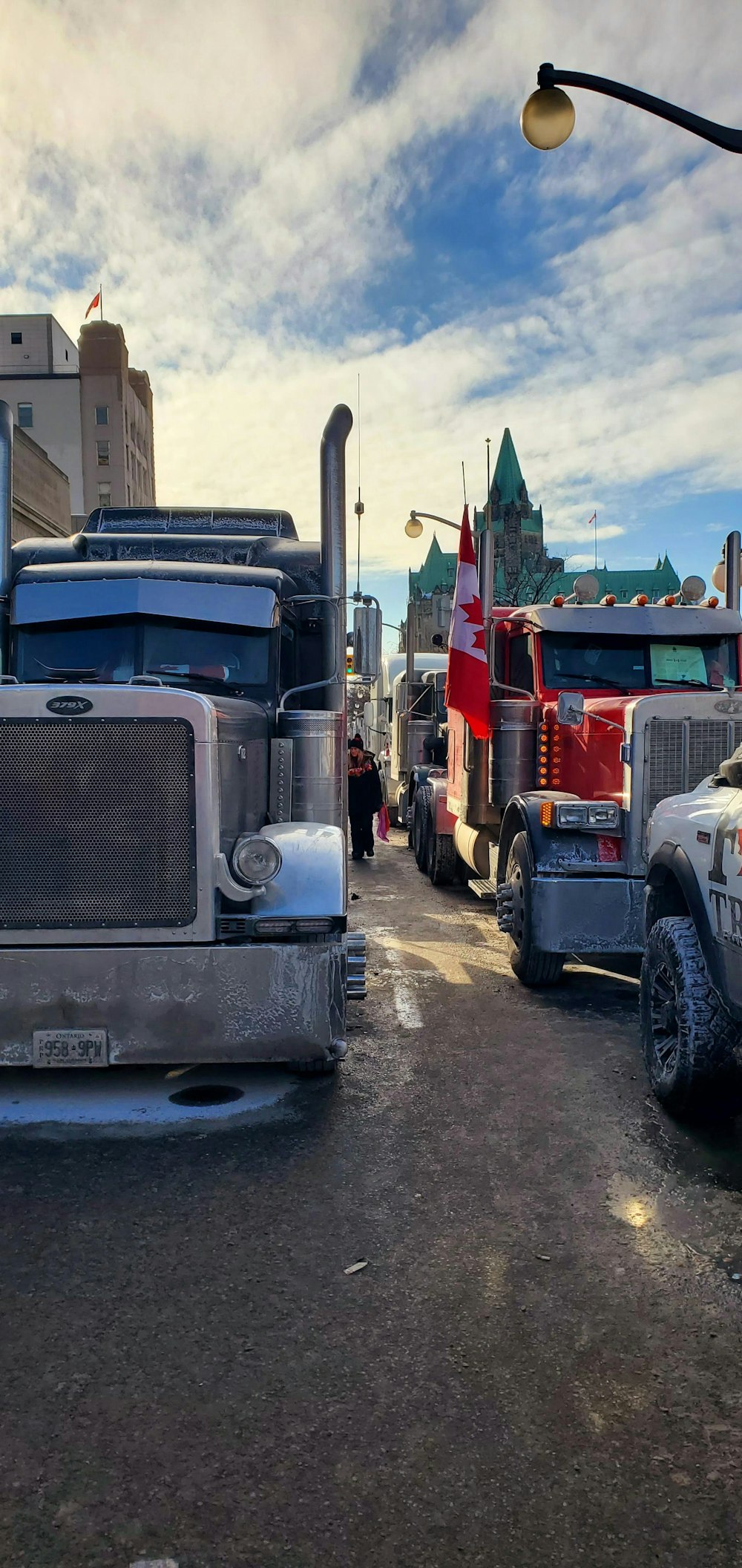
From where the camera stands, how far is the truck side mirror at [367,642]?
8.12 meters

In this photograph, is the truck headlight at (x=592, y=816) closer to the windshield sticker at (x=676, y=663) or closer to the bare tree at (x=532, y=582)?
the windshield sticker at (x=676, y=663)

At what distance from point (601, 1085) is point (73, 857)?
2.97 metres

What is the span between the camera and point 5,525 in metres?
7.39

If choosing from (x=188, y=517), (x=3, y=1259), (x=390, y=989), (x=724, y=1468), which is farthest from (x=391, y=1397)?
(x=188, y=517)

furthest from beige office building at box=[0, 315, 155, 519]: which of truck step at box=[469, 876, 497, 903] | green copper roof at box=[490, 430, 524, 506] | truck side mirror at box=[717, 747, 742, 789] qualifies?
truck side mirror at box=[717, 747, 742, 789]

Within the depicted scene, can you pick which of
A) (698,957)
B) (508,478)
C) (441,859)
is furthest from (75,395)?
(698,957)

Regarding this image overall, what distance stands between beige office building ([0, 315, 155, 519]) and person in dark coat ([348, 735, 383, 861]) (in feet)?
192

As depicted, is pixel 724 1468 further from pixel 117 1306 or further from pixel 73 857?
pixel 73 857

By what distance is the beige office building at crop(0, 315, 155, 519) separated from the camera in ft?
227

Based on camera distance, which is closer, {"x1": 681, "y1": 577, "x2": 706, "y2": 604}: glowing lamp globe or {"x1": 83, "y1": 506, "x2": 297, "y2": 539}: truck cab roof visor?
{"x1": 83, "y1": 506, "x2": 297, "y2": 539}: truck cab roof visor

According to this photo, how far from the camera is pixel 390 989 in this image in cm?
768

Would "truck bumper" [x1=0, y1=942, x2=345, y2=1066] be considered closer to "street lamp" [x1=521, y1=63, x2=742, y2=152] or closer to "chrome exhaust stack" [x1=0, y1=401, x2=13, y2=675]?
"chrome exhaust stack" [x1=0, y1=401, x2=13, y2=675]

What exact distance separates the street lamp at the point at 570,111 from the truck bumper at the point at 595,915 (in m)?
4.99

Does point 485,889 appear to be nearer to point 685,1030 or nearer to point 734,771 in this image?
point 685,1030
